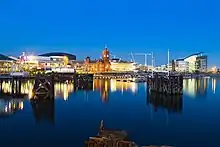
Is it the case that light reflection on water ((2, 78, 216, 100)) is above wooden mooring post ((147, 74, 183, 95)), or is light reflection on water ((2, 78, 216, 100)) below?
below

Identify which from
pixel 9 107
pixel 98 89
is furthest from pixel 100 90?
pixel 9 107

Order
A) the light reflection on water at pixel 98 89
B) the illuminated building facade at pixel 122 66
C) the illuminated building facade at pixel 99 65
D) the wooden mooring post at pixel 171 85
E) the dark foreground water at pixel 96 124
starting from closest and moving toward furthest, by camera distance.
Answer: the dark foreground water at pixel 96 124
the wooden mooring post at pixel 171 85
the light reflection on water at pixel 98 89
the illuminated building facade at pixel 99 65
the illuminated building facade at pixel 122 66

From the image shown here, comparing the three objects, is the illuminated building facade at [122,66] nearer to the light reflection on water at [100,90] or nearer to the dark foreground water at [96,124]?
the light reflection on water at [100,90]

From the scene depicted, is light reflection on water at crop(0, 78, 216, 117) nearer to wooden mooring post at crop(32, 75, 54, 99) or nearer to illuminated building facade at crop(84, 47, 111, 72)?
wooden mooring post at crop(32, 75, 54, 99)

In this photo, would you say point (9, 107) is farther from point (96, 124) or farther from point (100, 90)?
point (100, 90)

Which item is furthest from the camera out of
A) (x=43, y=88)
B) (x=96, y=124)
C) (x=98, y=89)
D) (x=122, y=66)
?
(x=122, y=66)

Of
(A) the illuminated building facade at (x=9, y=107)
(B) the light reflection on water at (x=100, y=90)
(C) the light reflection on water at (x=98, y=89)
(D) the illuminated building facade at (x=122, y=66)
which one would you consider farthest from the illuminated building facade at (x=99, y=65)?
(A) the illuminated building facade at (x=9, y=107)

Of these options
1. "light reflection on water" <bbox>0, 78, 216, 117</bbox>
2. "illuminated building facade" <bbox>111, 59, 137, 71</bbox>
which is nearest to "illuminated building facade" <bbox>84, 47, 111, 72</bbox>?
"illuminated building facade" <bbox>111, 59, 137, 71</bbox>

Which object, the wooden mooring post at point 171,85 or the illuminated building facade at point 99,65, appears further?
the illuminated building facade at point 99,65

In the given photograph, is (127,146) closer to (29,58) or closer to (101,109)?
(101,109)

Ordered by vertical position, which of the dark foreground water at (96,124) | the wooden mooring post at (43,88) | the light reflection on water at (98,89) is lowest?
the dark foreground water at (96,124)

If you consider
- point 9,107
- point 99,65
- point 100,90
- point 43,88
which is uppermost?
point 99,65

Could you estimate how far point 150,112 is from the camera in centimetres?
3378

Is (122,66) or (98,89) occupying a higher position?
(122,66)
